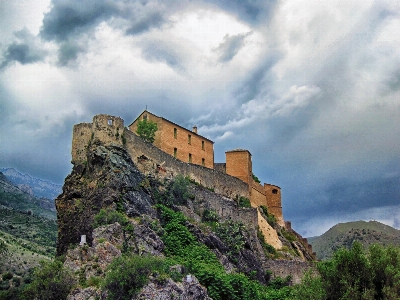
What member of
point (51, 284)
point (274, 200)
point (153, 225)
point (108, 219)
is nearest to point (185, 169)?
point (153, 225)

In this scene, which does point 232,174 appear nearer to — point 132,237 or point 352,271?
point 132,237

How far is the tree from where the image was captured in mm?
53812

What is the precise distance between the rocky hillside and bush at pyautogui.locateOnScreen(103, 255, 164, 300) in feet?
1.44

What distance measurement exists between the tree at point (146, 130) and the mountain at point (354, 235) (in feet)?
165

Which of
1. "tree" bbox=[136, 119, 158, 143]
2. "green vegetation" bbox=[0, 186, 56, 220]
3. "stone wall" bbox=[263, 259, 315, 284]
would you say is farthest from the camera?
"green vegetation" bbox=[0, 186, 56, 220]

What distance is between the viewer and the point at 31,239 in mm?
89250

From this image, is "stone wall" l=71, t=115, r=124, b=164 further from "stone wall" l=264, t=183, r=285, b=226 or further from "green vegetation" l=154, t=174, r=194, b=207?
"stone wall" l=264, t=183, r=285, b=226

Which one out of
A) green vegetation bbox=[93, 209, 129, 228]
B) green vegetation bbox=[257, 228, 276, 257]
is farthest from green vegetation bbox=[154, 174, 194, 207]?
green vegetation bbox=[257, 228, 276, 257]

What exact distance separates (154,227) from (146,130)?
17.1m

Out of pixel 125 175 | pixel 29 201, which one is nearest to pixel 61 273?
pixel 125 175

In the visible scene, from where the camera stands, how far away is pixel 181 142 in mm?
58062

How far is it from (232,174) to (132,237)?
1147 inches

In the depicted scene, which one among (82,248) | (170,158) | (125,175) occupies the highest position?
(170,158)

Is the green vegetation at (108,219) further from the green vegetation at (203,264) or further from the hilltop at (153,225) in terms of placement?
the green vegetation at (203,264)
